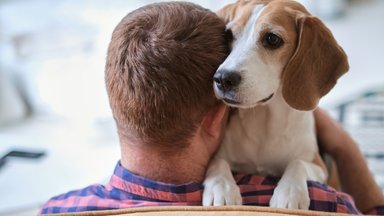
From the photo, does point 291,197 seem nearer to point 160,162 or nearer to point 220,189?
point 220,189

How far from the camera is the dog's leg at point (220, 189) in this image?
3.46 ft

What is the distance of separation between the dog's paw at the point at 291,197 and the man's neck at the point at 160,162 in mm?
185

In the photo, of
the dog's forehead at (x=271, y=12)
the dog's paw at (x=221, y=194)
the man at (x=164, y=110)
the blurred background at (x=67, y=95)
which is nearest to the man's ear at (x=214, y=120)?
the man at (x=164, y=110)

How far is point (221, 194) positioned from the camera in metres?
1.06

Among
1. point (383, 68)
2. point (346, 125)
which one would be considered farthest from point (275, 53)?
point (383, 68)

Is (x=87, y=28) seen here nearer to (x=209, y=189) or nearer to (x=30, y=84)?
(x=30, y=84)

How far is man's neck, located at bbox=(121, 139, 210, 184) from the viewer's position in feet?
3.40

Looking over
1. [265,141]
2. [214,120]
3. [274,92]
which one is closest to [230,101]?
[214,120]

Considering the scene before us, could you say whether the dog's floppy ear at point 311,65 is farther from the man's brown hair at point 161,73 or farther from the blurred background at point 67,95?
the blurred background at point 67,95

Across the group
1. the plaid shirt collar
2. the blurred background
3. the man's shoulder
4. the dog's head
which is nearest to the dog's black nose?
the dog's head

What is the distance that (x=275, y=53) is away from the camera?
3.97 ft

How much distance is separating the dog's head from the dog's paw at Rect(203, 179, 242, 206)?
200 mm

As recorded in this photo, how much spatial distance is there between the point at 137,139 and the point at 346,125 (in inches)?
56.4

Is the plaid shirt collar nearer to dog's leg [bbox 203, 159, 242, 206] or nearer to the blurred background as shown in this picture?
dog's leg [bbox 203, 159, 242, 206]
